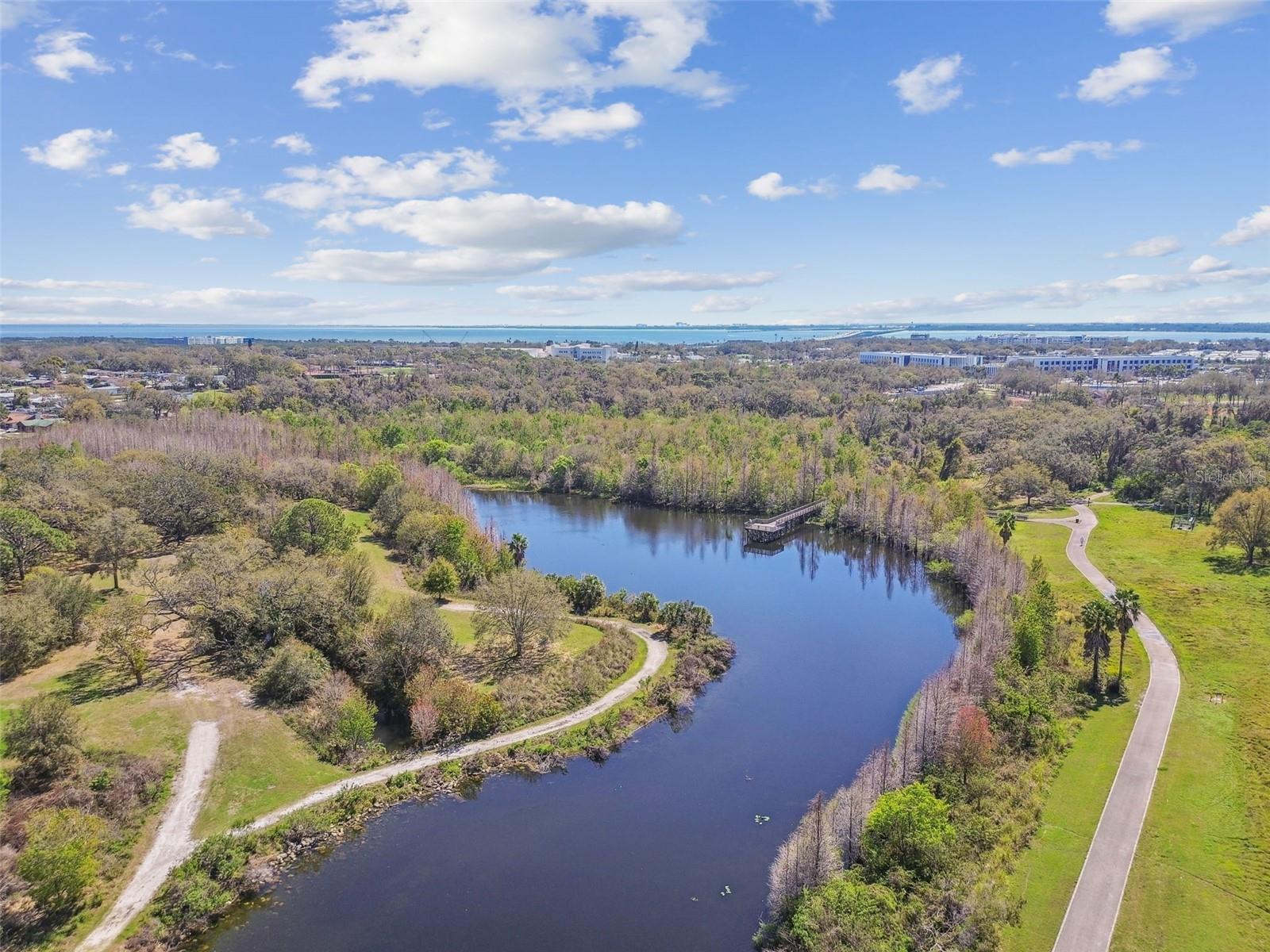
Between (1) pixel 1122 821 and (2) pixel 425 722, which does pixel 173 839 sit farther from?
(1) pixel 1122 821

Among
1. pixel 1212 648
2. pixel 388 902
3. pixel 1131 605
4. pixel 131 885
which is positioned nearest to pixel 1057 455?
pixel 1212 648

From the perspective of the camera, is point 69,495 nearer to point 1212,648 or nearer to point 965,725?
point 965,725

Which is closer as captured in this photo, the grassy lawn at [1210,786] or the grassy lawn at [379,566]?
the grassy lawn at [1210,786]

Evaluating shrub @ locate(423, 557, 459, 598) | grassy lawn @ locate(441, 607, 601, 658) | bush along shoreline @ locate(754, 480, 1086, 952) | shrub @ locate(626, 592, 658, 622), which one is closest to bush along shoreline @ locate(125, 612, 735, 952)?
shrub @ locate(626, 592, 658, 622)

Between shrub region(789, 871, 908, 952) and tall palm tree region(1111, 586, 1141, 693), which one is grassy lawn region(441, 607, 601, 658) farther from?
tall palm tree region(1111, 586, 1141, 693)

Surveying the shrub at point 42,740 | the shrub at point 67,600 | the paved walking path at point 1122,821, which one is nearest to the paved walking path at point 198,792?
the shrub at point 42,740

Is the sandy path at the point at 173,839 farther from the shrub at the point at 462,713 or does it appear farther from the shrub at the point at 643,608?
the shrub at the point at 643,608
